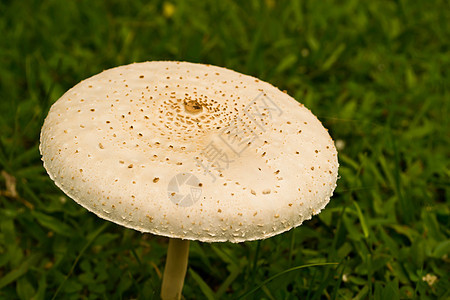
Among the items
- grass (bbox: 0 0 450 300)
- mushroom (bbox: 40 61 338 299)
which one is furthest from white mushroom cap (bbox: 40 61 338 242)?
grass (bbox: 0 0 450 300)

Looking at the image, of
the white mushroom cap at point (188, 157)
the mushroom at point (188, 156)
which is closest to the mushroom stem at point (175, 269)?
the mushroom at point (188, 156)

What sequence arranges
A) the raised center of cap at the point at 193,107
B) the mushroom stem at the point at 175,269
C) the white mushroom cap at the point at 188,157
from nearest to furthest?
the white mushroom cap at the point at 188,157 < the raised center of cap at the point at 193,107 < the mushroom stem at the point at 175,269

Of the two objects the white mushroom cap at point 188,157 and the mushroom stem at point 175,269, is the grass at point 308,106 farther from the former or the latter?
the white mushroom cap at point 188,157

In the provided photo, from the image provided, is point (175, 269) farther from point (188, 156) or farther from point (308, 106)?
point (308, 106)

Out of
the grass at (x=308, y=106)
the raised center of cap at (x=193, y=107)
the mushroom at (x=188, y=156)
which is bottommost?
the grass at (x=308, y=106)

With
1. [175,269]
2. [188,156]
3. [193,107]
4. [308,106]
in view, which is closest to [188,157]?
[188,156]

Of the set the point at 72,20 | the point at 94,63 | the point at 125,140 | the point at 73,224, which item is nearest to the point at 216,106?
the point at 125,140
